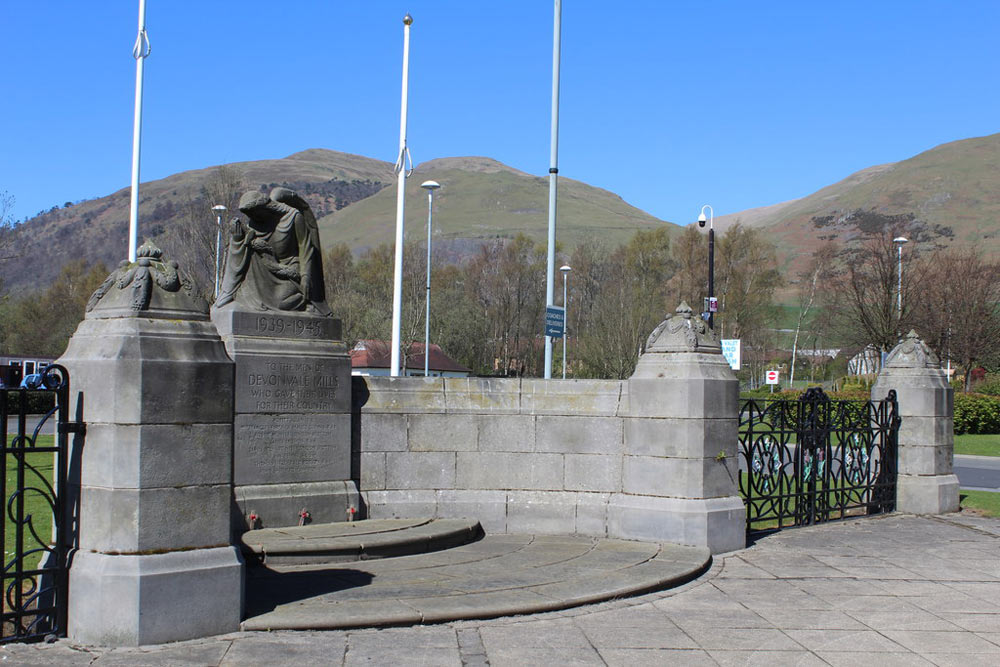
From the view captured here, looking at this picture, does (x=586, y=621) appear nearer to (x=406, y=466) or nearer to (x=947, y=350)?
(x=406, y=466)

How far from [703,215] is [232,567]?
75.1 feet

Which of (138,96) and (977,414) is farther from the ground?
(138,96)

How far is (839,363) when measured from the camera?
258 ft

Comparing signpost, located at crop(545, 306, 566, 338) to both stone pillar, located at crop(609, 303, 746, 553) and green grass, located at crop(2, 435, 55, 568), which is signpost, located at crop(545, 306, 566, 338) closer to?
stone pillar, located at crop(609, 303, 746, 553)

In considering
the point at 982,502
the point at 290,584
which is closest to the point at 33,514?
the point at 290,584

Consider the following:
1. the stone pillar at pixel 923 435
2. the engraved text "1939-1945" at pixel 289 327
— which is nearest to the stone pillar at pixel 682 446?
the engraved text "1939-1945" at pixel 289 327

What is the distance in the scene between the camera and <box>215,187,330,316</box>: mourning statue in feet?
30.8

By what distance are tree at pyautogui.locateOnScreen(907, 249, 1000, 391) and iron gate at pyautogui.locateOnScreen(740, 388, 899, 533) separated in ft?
103

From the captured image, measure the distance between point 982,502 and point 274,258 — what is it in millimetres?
11560

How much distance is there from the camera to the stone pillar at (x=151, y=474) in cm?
577

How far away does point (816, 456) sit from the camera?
11.5 m

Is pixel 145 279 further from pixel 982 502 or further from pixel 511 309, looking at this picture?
pixel 511 309

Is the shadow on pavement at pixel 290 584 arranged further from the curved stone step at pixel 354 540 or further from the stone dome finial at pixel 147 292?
the stone dome finial at pixel 147 292

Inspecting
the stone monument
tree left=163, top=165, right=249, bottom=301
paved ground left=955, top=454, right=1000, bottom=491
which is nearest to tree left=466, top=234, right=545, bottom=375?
tree left=163, top=165, right=249, bottom=301
